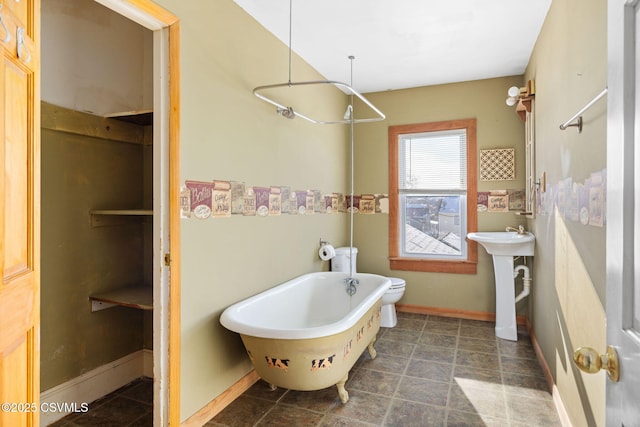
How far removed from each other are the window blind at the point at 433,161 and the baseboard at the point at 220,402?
2.67 m

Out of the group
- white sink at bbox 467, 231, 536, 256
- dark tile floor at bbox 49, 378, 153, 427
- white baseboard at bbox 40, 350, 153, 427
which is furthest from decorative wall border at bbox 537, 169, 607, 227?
white baseboard at bbox 40, 350, 153, 427

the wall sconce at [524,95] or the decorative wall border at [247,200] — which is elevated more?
the wall sconce at [524,95]

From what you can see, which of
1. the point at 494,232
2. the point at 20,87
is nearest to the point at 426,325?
the point at 494,232

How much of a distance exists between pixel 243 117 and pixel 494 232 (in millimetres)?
2775

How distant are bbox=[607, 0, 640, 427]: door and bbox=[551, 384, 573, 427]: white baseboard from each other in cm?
152

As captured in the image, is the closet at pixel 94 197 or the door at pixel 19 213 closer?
the door at pixel 19 213

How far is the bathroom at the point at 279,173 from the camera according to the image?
65.9 inches

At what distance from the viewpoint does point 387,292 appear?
349 centimetres

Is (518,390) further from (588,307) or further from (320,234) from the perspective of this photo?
(320,234)

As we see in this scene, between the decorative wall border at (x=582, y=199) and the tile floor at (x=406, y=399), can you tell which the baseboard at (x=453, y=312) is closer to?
the tile floor at (x=406, y=399)

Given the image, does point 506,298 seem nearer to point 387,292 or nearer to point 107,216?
point 387,292

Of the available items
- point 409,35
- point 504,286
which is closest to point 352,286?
point 504,286

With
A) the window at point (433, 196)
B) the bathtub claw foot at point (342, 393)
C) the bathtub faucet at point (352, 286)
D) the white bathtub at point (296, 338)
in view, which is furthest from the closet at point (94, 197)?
the window at point (433, 196)

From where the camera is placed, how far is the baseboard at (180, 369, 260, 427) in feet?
6.68
